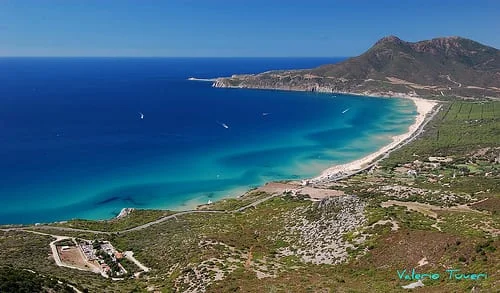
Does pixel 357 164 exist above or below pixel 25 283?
below

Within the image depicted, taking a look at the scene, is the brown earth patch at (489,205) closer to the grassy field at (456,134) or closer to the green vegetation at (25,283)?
the grassy field at (456,134)

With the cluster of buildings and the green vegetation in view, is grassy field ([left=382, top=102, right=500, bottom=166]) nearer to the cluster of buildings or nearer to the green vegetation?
the cluster of buildings

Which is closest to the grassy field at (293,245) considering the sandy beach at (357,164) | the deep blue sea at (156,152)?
the sandy beach at (357,164)

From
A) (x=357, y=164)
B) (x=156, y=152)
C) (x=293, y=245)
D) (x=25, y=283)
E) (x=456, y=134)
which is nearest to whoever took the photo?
(x=25, y=283)

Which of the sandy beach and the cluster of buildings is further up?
the sandy beach

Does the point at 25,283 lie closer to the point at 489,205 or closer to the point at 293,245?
the point at 293,245

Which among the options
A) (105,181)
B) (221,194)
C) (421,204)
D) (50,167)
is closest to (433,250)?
(421,204)

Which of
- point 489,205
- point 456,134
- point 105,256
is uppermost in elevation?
point 456,134

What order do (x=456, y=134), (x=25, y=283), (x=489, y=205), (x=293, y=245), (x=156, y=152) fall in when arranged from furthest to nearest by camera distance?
(x=456, y=134) → (x=156, y=152) → (x=489, y=205) → (x=293, y=245) → (x=25, y=283)

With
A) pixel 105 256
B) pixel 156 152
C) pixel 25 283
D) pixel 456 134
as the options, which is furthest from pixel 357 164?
pixel 25 283

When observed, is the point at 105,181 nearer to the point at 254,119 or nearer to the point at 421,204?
the point at 421,204

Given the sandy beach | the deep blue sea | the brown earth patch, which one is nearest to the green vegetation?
the deep blue sea
